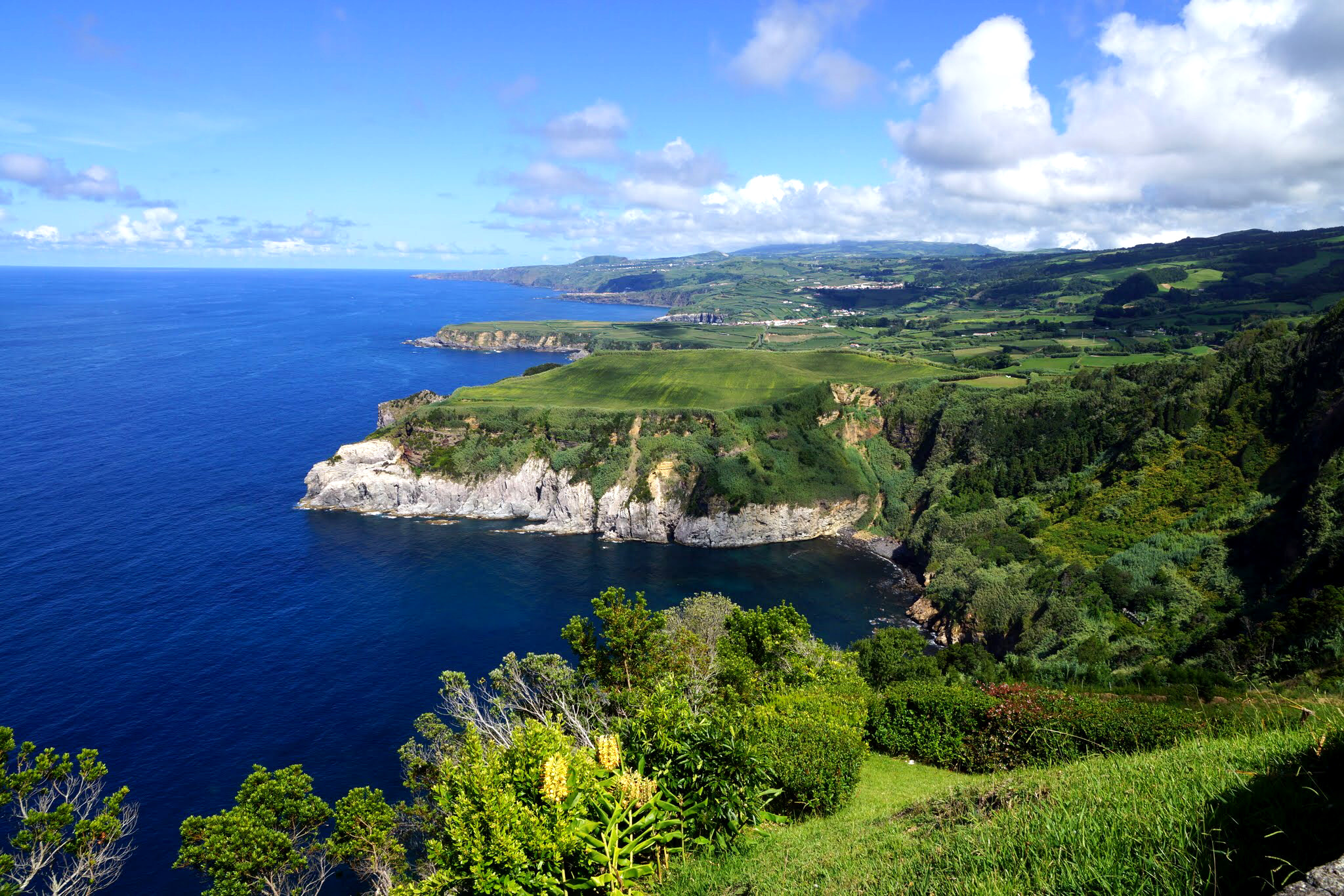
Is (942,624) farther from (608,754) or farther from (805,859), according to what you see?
(608,754)

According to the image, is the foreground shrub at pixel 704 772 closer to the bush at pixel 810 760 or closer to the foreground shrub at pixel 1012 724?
the bush at pixel 810 760

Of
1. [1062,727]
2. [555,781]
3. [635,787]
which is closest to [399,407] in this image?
[1062,727]

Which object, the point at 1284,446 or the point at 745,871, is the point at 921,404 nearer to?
the point at 1284,446

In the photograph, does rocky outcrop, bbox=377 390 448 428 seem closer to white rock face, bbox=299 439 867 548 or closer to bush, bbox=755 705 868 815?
white rock face, bbox=299 439 867 548

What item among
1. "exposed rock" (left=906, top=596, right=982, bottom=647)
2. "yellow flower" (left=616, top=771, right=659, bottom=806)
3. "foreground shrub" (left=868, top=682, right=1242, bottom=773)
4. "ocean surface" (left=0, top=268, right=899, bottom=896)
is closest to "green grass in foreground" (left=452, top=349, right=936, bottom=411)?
"ocean surface" (left=0, top=268, right=899, bottom=896)

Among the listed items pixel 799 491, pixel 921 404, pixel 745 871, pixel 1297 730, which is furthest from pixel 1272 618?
pixel 921 404

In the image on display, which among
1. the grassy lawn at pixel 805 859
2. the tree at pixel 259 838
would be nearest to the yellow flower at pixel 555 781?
the grassy lawn at pixel 805 859
